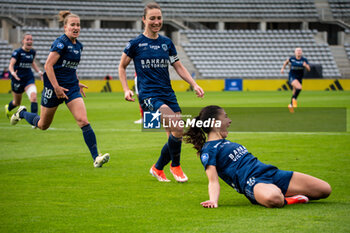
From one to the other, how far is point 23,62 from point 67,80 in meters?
7.81

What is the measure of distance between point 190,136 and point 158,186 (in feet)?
4.69

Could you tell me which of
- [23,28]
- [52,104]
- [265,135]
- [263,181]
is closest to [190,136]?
[263,181]

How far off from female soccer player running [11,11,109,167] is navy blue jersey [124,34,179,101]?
1.52 meters

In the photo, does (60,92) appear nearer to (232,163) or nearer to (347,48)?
(232,163)

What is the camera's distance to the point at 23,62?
16547 millimetres

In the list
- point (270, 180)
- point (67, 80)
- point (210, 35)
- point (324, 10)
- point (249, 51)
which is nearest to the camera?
point (270, 180)

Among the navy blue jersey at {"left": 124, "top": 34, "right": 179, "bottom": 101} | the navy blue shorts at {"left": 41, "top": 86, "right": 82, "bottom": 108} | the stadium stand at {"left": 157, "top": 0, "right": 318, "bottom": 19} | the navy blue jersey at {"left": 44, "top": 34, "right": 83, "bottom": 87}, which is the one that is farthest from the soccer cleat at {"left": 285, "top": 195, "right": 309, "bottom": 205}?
the stadium stand at {"left": 157, "top": 0, "right": 318, "bottom": 19}

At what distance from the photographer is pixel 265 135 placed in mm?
13602

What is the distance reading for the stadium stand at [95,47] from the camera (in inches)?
1751

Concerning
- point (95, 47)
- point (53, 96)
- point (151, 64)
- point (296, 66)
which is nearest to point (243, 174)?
point (151, 64)

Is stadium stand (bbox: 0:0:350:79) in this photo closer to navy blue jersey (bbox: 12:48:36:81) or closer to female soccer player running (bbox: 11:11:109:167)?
navy blue jersey (bbox: 12:48:36:81)

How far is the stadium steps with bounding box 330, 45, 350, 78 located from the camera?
5088 cm

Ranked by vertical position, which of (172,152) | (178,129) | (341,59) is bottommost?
(341,59)

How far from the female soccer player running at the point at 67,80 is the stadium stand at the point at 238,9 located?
43.2 meters
